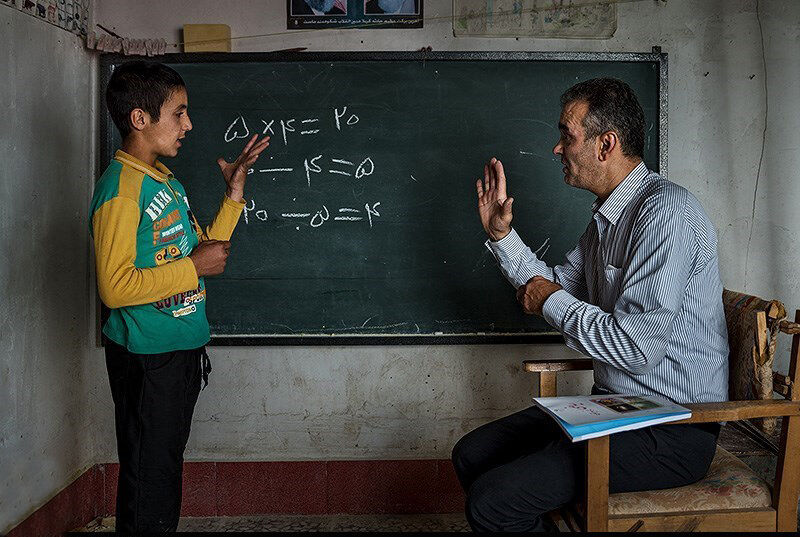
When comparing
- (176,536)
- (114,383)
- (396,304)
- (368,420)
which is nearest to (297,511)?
(368,420)

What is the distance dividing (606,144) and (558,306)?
47 cm

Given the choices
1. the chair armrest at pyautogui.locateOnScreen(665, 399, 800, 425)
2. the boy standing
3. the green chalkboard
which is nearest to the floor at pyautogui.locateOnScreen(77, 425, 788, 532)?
the green chalkboard

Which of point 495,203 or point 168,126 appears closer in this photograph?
point 168,126

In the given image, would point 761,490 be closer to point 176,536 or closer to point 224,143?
point 176,536

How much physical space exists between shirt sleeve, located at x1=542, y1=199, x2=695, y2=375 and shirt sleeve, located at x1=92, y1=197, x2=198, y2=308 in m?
1.04

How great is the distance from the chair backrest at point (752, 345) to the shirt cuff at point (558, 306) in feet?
1.68

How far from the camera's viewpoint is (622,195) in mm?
2053

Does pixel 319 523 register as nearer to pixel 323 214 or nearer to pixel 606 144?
pixel 323 214

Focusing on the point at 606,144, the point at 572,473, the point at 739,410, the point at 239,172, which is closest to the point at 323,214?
the point at 239,172

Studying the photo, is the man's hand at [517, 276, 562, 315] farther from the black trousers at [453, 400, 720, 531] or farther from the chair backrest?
the chair backrest

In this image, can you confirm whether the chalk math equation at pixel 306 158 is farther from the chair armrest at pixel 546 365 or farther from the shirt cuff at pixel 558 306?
the shirt cuff at pixel 558 306

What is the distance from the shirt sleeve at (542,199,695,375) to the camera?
182cm

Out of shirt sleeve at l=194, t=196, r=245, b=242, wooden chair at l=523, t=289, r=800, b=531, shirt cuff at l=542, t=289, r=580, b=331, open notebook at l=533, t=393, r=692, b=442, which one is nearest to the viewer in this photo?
open notebook at l=533, t=393, r=692, b=442

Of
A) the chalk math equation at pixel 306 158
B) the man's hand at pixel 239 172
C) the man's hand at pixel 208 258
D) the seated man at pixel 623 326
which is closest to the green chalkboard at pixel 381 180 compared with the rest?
the chalk math equation at pixel 306 158
